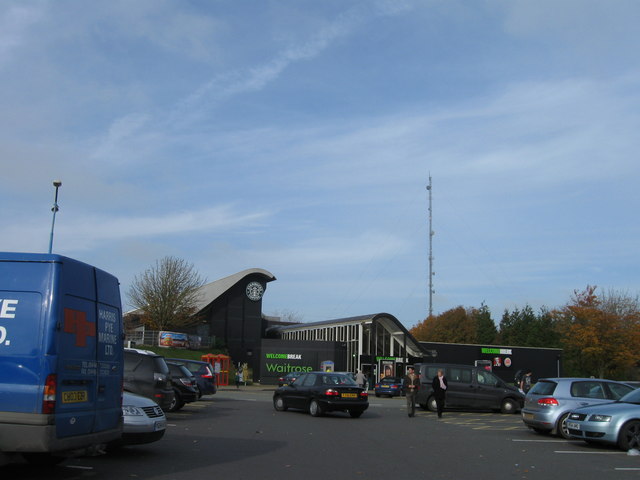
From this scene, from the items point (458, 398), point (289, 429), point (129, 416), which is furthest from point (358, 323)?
point (129, 416)

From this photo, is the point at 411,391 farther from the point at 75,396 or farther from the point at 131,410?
the point at 75,396

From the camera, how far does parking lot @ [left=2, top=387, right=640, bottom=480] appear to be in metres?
9.39

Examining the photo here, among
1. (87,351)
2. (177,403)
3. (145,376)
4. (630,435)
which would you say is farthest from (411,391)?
(87,351)

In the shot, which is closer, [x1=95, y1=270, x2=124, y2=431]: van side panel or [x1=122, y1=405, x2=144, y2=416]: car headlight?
[x1=95, y1=270, x2=124, y2=431]: van side panel

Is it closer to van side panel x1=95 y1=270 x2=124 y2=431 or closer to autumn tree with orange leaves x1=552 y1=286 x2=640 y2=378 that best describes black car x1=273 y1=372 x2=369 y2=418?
van side panel x1=95 y1=270 x2=124 y2=431

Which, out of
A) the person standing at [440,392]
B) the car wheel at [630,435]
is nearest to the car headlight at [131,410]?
the car wheel at [630,435]

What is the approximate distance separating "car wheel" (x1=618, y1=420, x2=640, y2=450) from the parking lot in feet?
Answer: 1.14

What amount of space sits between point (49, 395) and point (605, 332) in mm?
54178

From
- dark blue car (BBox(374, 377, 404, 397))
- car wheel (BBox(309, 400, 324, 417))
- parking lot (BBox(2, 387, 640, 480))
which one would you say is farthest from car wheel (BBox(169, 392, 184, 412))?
dark blue car (BBox(374, 377, 404, 397))

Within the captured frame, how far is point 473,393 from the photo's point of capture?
81.4 feet

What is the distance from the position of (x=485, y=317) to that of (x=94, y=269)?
80.5m

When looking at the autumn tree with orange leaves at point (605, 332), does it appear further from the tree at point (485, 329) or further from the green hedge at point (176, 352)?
the green hedge at point (176, 352)

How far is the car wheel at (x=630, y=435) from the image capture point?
41.3ft

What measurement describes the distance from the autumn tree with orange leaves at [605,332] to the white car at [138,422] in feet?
162
